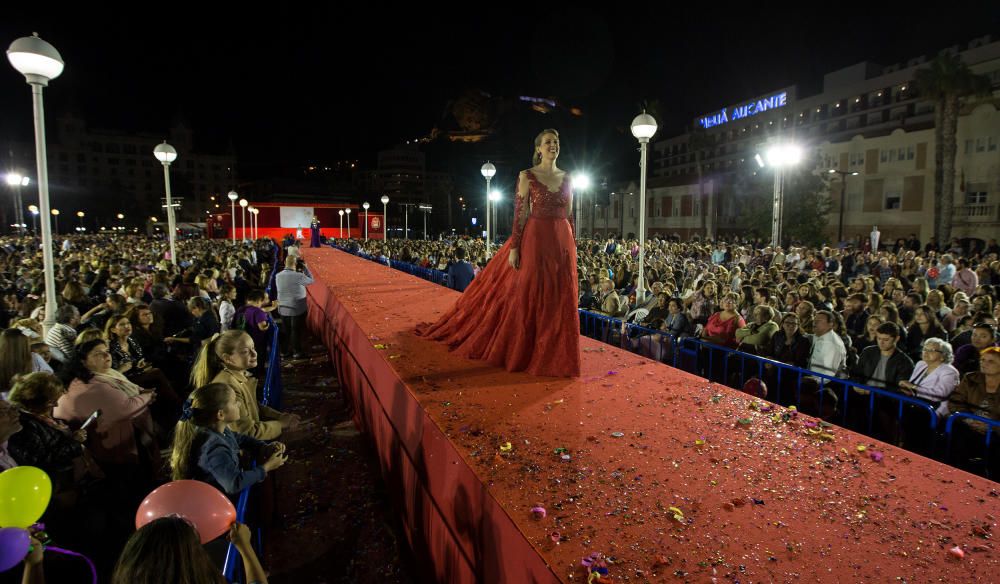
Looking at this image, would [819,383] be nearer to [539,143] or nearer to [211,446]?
[539,143]

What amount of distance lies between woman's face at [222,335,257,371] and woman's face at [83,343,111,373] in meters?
1.12

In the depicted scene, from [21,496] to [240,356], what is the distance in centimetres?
196

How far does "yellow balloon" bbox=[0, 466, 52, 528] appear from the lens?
1960 millimetres

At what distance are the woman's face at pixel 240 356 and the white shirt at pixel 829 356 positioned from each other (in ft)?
17.9

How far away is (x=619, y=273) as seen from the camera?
42.4 feet

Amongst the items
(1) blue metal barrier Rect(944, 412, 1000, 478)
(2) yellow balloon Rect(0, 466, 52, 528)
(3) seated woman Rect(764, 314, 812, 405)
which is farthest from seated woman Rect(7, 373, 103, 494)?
(1) blue metal barrier Rect(944, 412, 1000, 478)

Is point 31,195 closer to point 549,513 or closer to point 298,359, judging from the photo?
point 298,359

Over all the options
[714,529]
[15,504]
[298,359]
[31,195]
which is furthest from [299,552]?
[31,195]

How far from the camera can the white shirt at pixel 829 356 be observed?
18.3 feet

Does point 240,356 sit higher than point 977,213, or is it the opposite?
point 977,213

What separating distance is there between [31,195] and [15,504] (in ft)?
343

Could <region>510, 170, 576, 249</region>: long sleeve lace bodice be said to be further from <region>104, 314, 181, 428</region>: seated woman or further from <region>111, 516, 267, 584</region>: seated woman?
<region>104, 314, 181, 428</region>: seated woman

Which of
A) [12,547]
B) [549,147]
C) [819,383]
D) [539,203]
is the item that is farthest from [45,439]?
[819,383]

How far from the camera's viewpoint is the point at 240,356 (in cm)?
394
